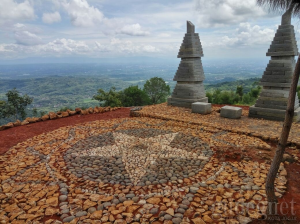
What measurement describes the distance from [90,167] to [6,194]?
6.19 feet

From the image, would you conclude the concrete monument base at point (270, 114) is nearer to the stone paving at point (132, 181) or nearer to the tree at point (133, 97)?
the stone paving at point (132, 181)

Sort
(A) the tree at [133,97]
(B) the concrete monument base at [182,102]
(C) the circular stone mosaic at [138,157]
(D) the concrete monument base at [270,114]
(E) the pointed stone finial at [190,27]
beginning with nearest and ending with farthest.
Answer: (C) the circular stone mosaic at [138,157] → (D) the concrete monument base at [270,114] → (E) the pointed stone finial at [190,27] → (B) the concrete monument base at [182,102] → (A) the tree at [133,97]

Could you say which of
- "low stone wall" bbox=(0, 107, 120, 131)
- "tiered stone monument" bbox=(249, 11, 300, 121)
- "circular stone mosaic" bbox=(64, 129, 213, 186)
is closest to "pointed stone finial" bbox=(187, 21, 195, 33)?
"tiered stone monument" bbox=(249, 11, 300, 121)

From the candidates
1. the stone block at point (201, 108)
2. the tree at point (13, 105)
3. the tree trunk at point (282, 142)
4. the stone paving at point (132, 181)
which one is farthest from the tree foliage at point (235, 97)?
the tree at point (13, 105)

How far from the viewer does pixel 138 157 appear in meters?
6.00

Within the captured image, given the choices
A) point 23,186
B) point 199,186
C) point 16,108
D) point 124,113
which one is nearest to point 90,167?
point 23,186

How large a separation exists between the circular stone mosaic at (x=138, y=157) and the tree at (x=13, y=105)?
62.8 ft

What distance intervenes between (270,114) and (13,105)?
24512 millimetres

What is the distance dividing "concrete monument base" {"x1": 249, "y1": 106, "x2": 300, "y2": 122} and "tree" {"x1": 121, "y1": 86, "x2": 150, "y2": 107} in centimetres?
1414

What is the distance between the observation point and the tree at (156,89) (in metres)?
23.9

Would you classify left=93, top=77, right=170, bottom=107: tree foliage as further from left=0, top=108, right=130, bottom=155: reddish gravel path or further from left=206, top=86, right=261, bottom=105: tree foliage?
left=0, top=108, right=130, bottom=155: reddish gravel path

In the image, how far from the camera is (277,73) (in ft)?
32.8

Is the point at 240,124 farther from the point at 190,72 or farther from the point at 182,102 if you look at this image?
the point at 190,72

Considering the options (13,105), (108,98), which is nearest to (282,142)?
(108,98)
